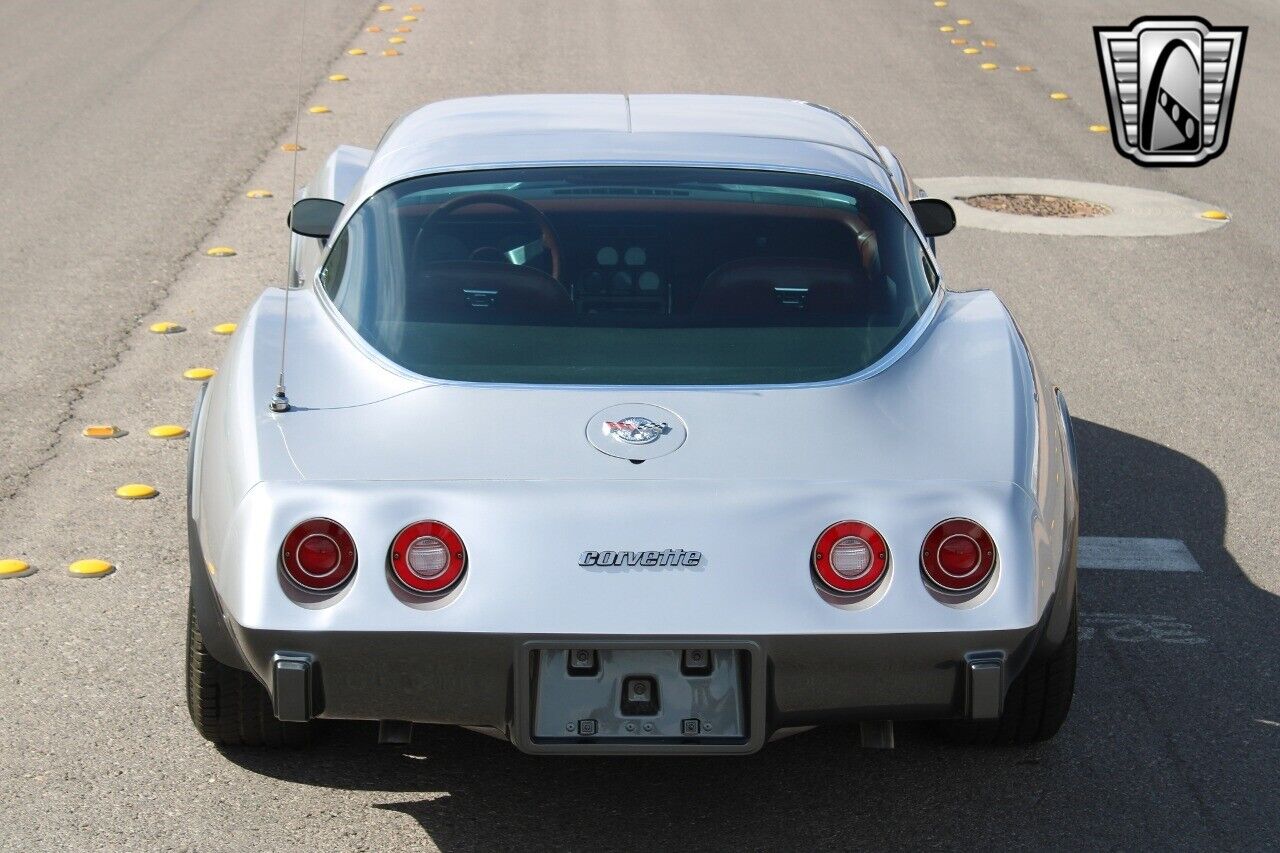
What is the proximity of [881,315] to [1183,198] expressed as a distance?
7.34 metres

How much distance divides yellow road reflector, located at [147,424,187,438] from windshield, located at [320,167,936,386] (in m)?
2.07

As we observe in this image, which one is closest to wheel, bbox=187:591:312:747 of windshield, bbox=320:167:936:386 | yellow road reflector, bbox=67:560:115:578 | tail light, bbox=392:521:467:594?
tail light, bbox=392:521:467:594

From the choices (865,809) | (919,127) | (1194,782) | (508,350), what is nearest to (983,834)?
(865,809)

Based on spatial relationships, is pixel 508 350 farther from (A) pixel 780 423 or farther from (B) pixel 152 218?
(B) pixel 152 218

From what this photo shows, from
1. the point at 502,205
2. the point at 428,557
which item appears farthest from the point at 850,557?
the point at 502,205

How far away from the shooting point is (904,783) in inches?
157

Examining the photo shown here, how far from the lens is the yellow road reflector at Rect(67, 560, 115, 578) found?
16.7 ft

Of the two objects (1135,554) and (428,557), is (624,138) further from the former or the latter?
(1135,554)

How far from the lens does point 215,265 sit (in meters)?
8.82

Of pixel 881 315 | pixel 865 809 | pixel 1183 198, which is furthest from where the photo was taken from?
pixel 1183 198

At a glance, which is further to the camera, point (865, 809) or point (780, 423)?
point (865, 809)

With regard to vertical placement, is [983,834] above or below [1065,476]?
below

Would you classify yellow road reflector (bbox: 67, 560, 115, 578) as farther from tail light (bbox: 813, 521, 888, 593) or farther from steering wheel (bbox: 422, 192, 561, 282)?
tail light (bbox: 813, 521, 888, 593)

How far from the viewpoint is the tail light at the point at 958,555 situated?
334 cm
